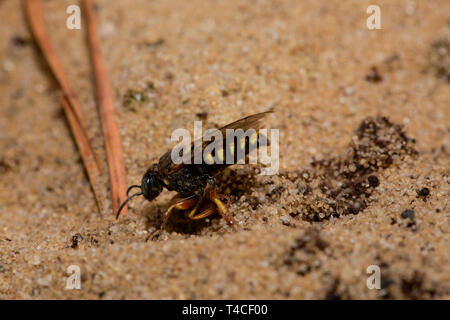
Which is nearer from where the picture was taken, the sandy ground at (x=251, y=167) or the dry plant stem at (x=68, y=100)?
the sandy ground at (x=251, y=167)

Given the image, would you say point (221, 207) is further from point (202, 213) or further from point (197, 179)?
point (197, 179)

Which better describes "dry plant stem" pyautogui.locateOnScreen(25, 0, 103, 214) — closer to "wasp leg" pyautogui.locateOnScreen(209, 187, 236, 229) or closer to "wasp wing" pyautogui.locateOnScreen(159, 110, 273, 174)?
"wasp wing" pyautogui.locateOnScreen(159, 110, 273, 174)

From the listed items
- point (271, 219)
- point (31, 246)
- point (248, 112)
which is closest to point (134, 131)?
point (248, 112)

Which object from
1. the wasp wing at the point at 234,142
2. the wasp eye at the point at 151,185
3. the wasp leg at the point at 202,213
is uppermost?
the wasp wing at the point at 234,142

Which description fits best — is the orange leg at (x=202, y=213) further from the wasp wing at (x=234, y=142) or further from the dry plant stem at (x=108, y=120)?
the dry plant stem at (x=108, y=120)

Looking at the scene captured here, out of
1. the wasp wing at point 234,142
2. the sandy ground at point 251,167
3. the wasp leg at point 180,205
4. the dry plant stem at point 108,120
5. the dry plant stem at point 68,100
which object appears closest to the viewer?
the sandy ground at point 251,167

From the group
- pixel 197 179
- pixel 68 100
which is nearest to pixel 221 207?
pixel 197 179

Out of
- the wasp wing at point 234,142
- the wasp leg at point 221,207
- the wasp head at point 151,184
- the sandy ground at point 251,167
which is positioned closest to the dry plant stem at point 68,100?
the sandy ground at point 251,167
